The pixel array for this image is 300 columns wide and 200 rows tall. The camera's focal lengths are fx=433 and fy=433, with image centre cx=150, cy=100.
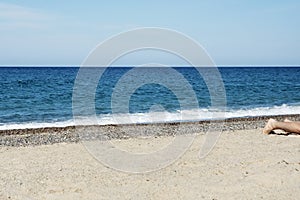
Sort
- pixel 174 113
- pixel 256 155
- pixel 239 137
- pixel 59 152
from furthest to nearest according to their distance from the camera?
pixel 174 113, pixel 239 137, pixel 59 152, pixel 256 155

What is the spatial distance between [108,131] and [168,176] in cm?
593

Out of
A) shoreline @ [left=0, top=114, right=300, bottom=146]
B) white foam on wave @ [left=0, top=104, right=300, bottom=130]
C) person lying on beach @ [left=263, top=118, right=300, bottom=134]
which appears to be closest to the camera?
person lying on beach @ [left=263, top=118, right=300, bottom=134]

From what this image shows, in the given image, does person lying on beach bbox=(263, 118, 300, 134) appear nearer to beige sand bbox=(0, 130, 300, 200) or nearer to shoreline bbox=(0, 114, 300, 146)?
beige sand bbox=(0, 130, 300, 200)

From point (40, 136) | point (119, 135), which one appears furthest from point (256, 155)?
point (40, 136)

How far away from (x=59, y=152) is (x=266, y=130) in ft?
15.1

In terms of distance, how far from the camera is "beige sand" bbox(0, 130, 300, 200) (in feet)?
16.9

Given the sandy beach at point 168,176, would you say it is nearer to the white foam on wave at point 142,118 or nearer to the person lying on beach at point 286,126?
the person lying on beach at point 286,126

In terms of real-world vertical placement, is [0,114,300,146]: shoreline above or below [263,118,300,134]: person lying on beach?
below

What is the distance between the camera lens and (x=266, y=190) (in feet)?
17.1

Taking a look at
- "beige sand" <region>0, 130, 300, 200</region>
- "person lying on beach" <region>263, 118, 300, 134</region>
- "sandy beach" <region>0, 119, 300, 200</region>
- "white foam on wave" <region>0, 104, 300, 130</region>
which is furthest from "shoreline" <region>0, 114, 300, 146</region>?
"beige sand" <region>0, 130, 300, 200</region>

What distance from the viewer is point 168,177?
232 inches

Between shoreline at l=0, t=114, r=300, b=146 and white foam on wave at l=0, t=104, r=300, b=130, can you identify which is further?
white foam on wave at l=0, t=104, r=300, b=130

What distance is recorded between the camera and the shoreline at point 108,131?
10270 millimetres

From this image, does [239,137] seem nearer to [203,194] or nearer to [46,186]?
[203,194]
